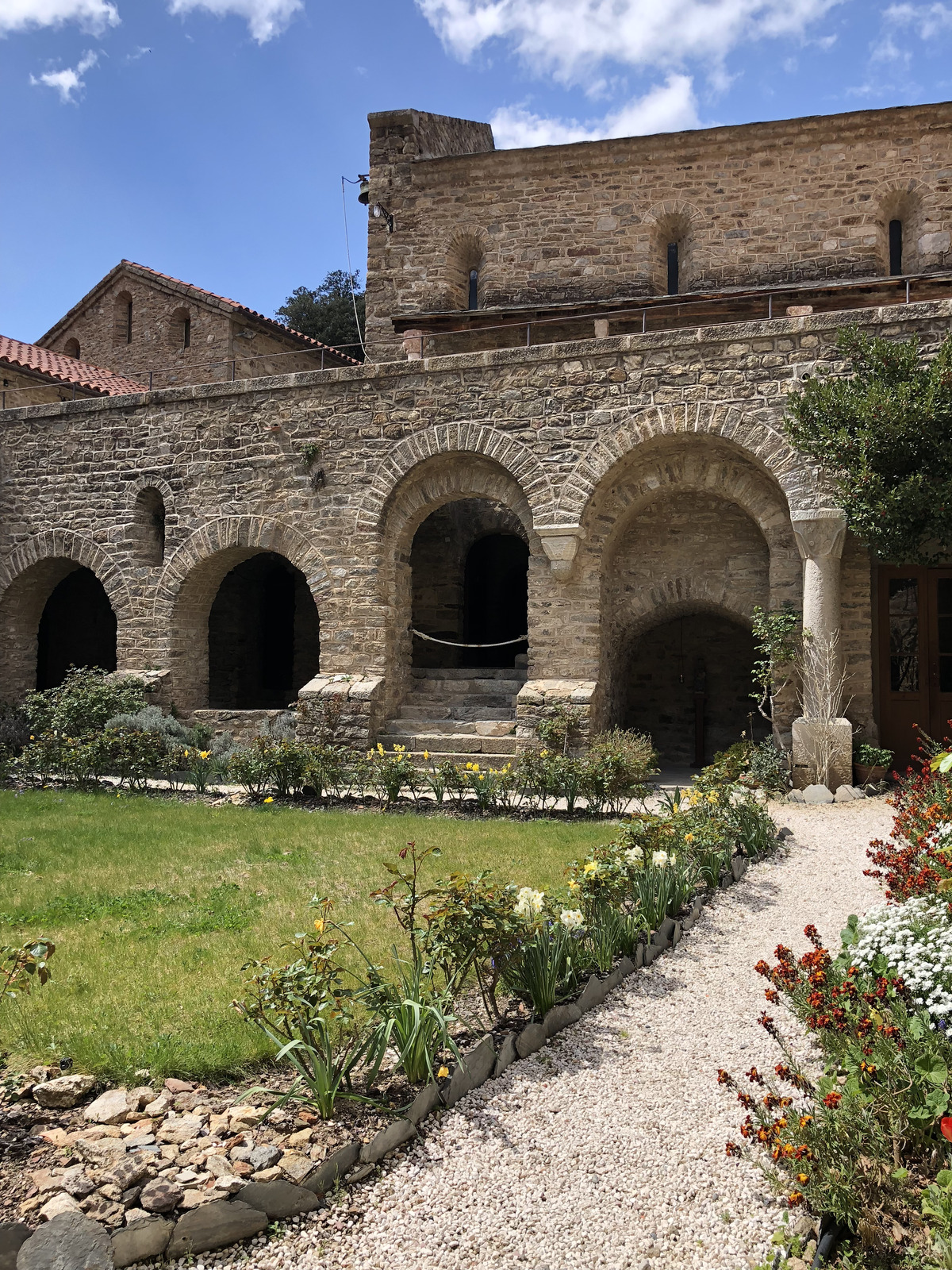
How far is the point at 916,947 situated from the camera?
3.23 metres

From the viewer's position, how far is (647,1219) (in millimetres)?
2779

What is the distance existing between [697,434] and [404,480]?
382 cm

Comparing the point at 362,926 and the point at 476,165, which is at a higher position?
the point at 476,165

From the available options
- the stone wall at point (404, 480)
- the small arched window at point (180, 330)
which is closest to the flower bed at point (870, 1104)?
the stone wall at point (404, 480)

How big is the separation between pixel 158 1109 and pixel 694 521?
391 inches

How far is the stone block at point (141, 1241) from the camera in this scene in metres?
2.59

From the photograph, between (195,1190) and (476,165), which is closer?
(195,1190)

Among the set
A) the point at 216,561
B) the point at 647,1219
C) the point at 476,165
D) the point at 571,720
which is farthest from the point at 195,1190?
the point at 476,165

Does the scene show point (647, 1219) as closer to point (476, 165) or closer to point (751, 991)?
point (751, 991)

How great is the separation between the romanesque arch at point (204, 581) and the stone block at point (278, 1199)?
974cm

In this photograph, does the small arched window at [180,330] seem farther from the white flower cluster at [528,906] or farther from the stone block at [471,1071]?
the stone block at [471,1071]

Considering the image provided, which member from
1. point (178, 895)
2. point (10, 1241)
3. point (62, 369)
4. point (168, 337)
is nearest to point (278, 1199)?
point (10, 1241)

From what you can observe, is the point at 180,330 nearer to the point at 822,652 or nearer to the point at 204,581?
the point at 204,581

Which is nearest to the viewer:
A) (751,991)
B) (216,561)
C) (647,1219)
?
(647,1219)
